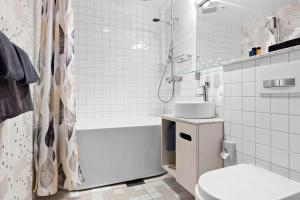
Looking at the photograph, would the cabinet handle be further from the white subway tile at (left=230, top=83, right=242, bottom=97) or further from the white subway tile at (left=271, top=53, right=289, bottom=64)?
the white subway tile at (left=271, top=53, right=289, bottom=64)

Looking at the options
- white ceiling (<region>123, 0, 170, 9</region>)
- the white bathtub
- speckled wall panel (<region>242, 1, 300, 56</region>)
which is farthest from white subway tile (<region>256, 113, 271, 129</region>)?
white ceiling (<region>123, 0, 170, 9</region>)

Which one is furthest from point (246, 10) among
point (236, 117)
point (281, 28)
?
point (236, 117)

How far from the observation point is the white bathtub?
70.3 inches

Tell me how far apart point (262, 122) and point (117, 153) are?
1350 millimetres

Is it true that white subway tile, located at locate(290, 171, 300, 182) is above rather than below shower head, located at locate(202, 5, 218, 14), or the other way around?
below

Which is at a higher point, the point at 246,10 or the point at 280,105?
the point at 246,10

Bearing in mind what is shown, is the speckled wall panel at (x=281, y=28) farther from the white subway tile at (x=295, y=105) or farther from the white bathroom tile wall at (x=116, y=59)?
the white bathroom tile wall at (x=116, y=59)

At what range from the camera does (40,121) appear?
158 cm

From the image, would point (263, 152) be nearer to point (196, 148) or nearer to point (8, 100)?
point (196, 148)

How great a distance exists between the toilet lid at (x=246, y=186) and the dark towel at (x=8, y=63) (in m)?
0.97

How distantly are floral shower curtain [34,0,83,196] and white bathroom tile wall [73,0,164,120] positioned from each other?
0.75 metres

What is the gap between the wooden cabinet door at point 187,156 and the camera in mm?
1350

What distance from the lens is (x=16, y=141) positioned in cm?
112

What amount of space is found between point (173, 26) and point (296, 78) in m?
1.88
